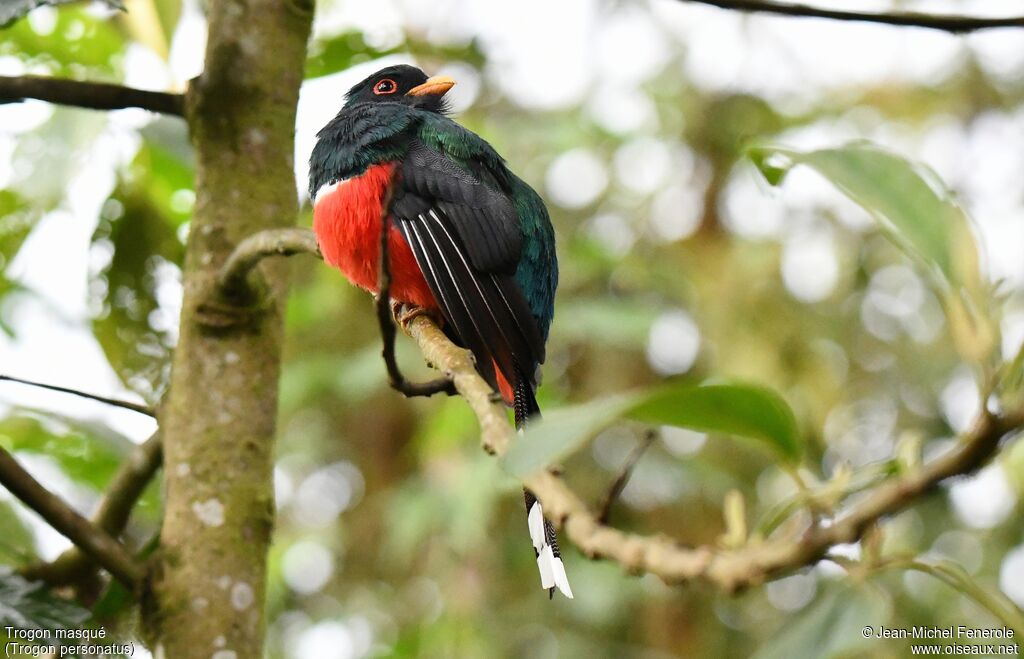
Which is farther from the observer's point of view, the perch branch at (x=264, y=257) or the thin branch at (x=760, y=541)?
the perch branch at (x=264, y=257)

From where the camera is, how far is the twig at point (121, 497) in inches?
98.1

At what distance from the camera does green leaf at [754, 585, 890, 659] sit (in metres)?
1.26

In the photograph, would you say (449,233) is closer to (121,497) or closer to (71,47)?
(121,497)

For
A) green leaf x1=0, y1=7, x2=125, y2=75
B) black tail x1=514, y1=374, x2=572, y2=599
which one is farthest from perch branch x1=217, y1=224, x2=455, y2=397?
green leaf x1=0, y1=7, x2=125, y2=75

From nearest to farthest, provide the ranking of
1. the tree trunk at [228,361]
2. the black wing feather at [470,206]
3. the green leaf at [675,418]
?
the green leaf at [675,418], the tree trunk at [228,361], the black wing feather at [470,206]

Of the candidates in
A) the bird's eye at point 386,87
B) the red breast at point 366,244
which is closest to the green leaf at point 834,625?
the red breast at point 366,244

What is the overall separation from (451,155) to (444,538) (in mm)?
3614

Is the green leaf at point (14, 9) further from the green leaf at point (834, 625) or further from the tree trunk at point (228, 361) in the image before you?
the green leaf at point (834, 625)

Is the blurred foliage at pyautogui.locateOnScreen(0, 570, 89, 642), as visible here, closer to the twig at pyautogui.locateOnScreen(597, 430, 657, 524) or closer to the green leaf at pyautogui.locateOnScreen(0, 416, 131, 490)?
the green leaf at pyautogui.locateOnScreen(0, 416, 131, 490)

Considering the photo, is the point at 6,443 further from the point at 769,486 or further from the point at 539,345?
the point at 769,486

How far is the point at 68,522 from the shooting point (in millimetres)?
2008

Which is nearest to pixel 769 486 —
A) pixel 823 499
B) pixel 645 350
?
pixel 645 350

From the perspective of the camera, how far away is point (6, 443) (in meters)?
3.23

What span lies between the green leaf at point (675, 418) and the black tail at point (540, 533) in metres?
0.84
